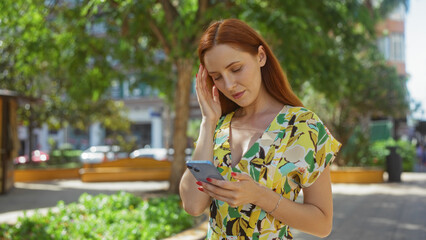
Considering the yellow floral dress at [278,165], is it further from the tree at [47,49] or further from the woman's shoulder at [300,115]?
the tree at [47,49]

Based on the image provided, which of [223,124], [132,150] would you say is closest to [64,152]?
[132,150]

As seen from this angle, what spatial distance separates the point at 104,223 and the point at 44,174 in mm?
13771

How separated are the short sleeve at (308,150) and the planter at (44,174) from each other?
18.9 metres

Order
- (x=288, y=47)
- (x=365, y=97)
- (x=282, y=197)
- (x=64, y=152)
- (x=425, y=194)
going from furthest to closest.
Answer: (x=64, y=152) → (x=365, y=97) → (x=425, y=194) → (x=288, y=47) → (x=282, y=197)

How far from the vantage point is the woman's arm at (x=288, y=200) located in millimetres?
1713

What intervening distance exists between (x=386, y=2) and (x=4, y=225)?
31.0 meters

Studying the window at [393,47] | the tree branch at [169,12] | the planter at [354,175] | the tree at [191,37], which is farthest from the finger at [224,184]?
the window at [393,47]

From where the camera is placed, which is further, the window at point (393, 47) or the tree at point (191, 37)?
the window at point (393, 47)

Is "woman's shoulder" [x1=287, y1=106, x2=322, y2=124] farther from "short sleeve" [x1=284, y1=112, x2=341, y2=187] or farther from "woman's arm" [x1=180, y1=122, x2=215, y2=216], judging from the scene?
"woman's arm" [x1=180, y1=122, x2=215, y2=216]

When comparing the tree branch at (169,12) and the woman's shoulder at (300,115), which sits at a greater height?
the tree branch at (169,12)

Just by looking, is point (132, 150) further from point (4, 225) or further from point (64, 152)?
point (4, 225)

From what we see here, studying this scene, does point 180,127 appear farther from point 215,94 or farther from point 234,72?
point 234,72

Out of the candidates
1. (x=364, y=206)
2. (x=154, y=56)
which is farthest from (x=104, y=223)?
(x=154, y=56)

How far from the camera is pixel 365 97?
2834 centimetres
